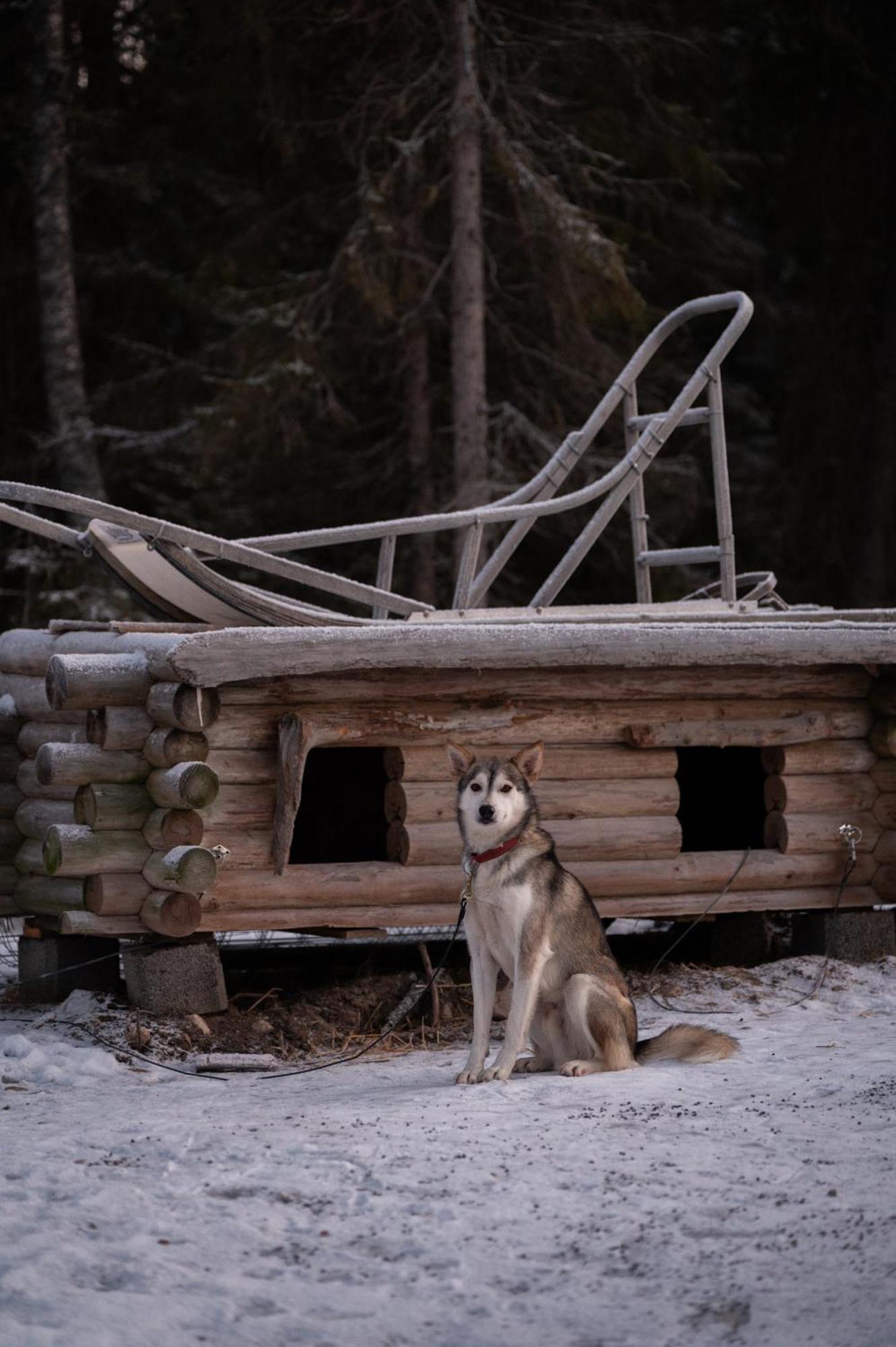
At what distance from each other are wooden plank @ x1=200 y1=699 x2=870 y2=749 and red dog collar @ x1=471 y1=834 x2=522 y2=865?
1.39 metres

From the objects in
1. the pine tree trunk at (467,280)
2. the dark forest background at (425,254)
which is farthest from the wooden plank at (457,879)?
the dark forest background at (425,254)

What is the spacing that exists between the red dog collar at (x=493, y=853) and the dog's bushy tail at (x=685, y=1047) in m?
0.96

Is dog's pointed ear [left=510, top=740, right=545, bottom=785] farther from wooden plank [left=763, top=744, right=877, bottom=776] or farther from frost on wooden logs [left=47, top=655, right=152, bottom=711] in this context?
wooden plank [left=763, top=744, right=877, bottom=776]

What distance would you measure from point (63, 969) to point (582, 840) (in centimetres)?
260

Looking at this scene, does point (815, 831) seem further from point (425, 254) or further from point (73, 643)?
point (425, 254)

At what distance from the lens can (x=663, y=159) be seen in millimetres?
19281

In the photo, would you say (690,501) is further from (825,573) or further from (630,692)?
(630,692)

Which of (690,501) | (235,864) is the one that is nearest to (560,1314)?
(235,864)

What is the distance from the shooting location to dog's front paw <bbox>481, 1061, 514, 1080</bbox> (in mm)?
6609

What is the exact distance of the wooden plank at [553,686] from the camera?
7934 mm

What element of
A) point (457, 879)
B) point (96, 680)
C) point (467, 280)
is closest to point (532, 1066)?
point (457, 879)

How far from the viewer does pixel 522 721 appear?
8453mm

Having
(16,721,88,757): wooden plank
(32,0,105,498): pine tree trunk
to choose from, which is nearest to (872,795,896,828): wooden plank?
(16,721,88,757): wooden plank

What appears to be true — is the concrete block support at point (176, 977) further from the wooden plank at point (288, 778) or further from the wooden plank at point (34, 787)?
the wooden plank at point (34, 787)
